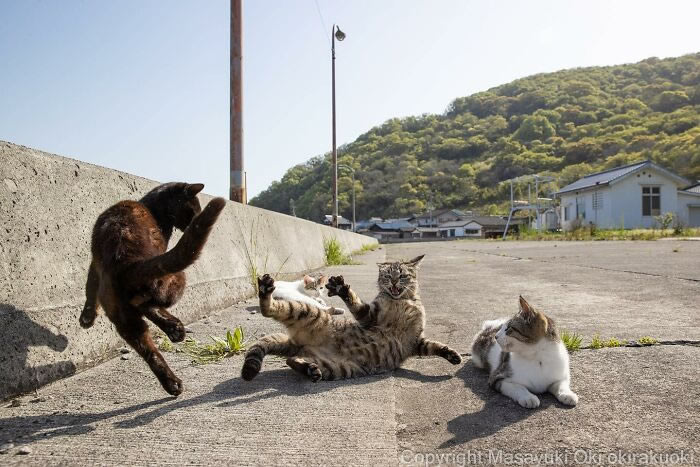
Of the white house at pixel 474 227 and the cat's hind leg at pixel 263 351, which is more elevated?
the white house at pixel 474 227

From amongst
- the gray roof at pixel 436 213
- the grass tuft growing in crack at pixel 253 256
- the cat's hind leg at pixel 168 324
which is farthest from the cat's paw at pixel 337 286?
the gray roof at pixel 436 213

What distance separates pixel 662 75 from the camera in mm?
110312

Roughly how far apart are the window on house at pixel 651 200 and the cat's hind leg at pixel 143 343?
142ft

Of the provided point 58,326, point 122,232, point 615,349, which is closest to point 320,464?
point 122,232

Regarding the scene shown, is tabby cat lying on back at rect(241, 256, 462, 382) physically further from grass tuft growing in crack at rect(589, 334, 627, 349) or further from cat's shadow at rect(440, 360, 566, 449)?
grass tuft growing in crack at rect(589, 334, 627, 349)

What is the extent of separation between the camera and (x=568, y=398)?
7.31 feet

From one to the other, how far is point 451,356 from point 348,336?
0.65 metres

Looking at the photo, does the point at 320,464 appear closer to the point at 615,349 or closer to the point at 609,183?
the point at 615,349

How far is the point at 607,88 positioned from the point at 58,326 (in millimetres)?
130644

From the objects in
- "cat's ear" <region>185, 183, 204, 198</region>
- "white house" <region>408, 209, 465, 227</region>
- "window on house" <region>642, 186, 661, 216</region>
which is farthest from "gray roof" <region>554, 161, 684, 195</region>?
"white house" <region>408, 209, 465, 227</region>

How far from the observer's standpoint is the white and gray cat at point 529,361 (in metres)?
2.36

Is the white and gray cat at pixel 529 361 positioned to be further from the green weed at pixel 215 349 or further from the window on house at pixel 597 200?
the window on house at pixel 597 200

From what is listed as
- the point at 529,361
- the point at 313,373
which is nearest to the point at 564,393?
the point at 529,361

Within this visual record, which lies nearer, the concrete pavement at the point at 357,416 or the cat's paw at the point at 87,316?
the concrete pavement at the point at 357,416
